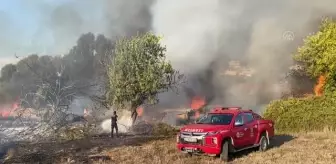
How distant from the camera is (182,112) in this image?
41312 mm

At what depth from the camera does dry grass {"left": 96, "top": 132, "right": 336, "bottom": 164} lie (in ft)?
42.6

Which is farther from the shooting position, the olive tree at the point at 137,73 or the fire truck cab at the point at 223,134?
the olive tree at the point at 137,73

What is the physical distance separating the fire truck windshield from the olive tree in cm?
1503

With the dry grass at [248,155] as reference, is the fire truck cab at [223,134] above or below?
above

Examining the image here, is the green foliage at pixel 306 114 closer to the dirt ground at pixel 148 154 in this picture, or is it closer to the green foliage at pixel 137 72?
the dirt ground at pixel 148 154

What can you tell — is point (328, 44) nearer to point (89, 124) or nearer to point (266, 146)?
point (266, 146)

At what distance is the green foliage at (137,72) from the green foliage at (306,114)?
10047 mm

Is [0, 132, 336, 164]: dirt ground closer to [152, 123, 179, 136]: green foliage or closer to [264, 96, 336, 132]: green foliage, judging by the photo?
[264, 96, 336, 132]: green foliage

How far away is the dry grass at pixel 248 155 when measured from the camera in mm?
12992

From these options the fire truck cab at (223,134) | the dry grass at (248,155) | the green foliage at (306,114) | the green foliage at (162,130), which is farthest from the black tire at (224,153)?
the green foliage at (306,114)

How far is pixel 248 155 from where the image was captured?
14.4m

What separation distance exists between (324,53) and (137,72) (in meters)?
13.3

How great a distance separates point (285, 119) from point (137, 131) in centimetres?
987

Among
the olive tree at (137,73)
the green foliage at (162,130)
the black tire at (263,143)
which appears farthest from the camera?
the olive tree at (137,73)
